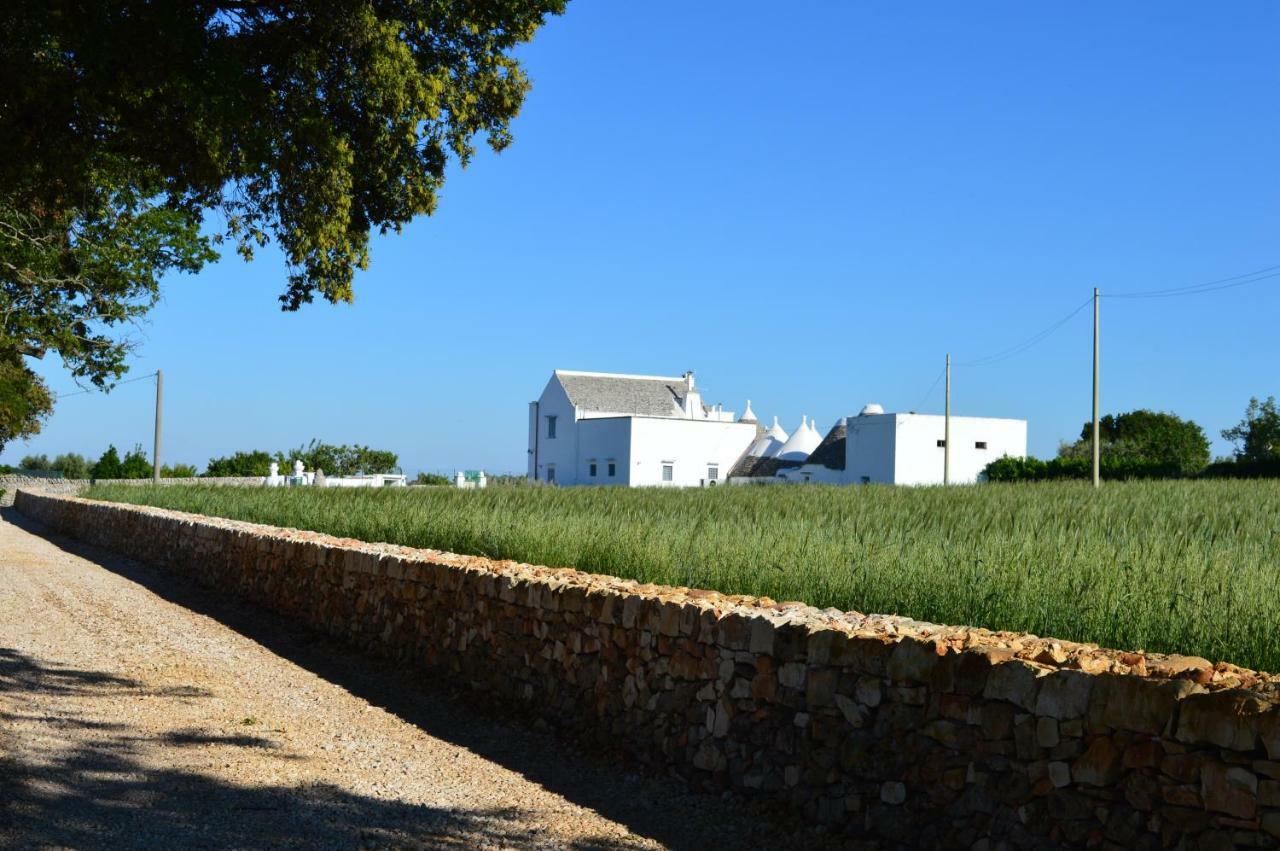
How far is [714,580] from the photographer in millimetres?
8969

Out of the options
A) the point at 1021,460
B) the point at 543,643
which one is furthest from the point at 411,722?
the point at 1021,460

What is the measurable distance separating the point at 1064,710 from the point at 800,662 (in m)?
1.64

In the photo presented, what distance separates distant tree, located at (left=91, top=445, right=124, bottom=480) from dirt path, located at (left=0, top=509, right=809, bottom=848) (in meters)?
51.4

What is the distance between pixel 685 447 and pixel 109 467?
29.4m

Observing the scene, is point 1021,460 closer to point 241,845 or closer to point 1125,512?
point 1125,512

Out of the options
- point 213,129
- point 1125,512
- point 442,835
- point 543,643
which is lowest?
point 442,835

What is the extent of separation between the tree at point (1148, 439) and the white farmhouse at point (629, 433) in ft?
66.0

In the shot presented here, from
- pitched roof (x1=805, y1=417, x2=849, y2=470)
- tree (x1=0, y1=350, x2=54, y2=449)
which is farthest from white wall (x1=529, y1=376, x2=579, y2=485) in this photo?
tree (x1=0, y1=350, x2=54, y2=449)

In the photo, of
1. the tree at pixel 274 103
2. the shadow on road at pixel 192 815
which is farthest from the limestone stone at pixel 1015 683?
the tree at pixel 274 103

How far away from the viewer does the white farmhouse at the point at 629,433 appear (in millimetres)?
52625

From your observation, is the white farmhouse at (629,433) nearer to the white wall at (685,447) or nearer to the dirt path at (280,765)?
the white wall at (685,447)

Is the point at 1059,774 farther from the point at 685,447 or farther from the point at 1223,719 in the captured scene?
the point at 685,447

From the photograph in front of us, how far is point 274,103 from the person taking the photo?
10.1 metres

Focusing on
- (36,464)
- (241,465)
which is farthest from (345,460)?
(36,464)
